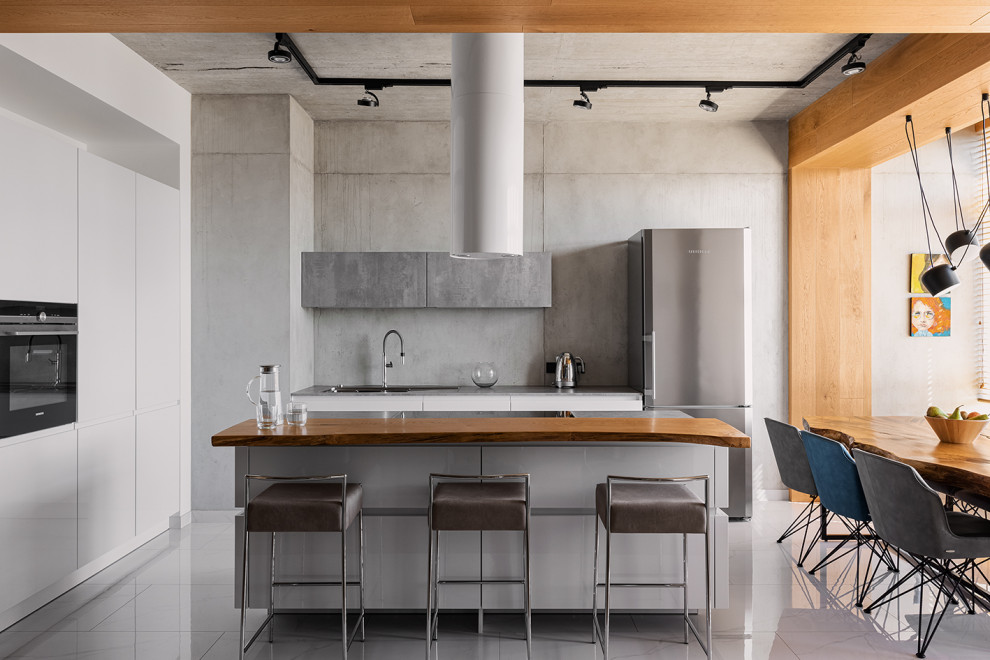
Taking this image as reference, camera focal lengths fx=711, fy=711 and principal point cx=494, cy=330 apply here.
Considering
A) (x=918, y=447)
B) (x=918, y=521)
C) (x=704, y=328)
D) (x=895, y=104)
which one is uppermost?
(x=895, y=104)

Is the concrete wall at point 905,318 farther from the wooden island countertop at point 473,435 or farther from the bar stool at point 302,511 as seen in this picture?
the bar stool at point 302,511

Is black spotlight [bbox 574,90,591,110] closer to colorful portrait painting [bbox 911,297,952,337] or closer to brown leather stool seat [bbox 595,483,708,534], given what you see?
brown leather stool seat [bbox 595,483,708,534]

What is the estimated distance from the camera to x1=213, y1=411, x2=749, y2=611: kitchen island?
322 cm

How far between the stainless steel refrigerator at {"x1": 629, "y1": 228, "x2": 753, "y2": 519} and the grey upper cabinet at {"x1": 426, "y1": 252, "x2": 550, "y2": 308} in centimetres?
89

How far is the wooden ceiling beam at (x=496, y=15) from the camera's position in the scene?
98.0 inches

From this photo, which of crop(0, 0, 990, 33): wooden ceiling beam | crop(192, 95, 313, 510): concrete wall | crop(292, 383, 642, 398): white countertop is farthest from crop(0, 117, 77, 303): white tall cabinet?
crop(292, 383, 642, 398): white countertop

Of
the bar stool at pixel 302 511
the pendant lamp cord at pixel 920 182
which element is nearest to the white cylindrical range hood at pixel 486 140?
the bar stool at pixel 302 511

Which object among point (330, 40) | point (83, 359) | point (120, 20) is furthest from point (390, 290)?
point (120, 20)

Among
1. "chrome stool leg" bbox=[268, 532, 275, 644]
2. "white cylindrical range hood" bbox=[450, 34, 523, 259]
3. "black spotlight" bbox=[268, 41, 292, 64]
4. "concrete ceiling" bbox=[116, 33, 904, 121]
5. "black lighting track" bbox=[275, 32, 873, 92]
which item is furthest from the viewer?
"black lighting track" bbox=[275, 32, 873, 92]

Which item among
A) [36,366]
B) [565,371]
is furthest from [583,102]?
[36,366]

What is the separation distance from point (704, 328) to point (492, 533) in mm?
2646

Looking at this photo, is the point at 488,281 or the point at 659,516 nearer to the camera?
the point at 659,516

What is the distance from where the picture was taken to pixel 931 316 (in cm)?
582

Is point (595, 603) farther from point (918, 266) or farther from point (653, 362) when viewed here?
point (918, 266)
